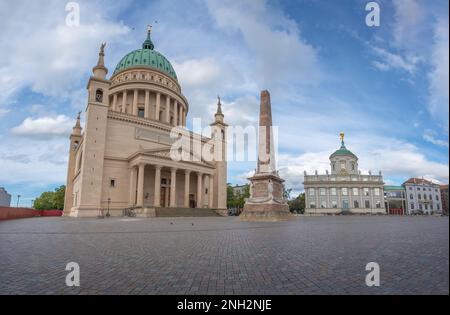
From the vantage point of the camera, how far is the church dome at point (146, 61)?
219 feet

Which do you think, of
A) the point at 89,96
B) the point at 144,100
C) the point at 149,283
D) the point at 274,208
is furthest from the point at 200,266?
the point at 144,100

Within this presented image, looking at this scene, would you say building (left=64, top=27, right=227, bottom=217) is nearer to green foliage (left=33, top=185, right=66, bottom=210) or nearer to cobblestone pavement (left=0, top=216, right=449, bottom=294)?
green foliage (left=33, top=185, right=66, bottom=210)

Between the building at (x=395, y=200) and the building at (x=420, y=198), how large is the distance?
1.71 m

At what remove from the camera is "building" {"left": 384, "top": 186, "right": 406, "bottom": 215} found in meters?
87.1

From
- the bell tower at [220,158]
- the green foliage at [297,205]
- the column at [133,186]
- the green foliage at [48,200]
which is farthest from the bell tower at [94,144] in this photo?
the green foliage at [297,205]

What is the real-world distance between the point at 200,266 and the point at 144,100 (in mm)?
60743

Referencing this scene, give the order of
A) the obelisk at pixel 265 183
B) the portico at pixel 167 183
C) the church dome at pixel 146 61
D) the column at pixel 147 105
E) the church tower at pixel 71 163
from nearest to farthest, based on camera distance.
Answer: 1. the obelisk at pixel 265 183
2. the portico at pixel 167 183
3. the church tower at pixel 71 163
4. the column at pixel 147 105
5. the church dome at pixel 146 61

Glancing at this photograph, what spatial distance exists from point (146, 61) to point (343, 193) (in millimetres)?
64752

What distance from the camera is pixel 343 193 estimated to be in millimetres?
80750

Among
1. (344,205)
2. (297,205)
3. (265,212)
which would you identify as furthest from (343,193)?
(265,212)

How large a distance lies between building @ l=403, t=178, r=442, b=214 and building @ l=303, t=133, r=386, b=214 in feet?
36.0

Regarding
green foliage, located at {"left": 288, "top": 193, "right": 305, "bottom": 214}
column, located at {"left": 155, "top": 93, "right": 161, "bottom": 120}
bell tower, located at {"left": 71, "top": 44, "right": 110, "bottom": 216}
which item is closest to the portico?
bell tower, located at {"left": 71, "top": 44, "right": 110, "bottom": 216}

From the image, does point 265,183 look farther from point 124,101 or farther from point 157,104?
point 124,101

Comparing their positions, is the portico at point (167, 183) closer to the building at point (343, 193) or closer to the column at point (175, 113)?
the column at point (175, 113)
